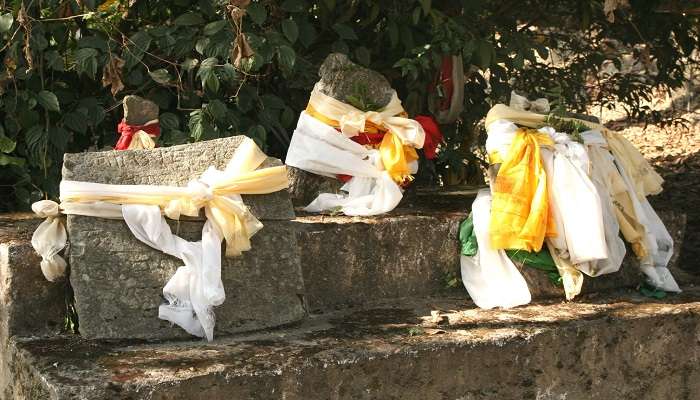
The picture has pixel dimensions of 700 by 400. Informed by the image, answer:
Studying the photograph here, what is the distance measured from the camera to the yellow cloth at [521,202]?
16.1 feet

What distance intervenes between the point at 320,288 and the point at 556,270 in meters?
1.09

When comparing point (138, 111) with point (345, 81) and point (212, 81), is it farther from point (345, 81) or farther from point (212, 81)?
point (345, 81)

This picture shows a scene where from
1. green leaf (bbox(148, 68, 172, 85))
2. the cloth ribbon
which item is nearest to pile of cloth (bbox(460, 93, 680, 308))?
the cloth ribbon

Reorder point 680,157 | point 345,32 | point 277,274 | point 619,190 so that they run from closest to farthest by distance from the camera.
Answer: point 277,274, point 619,190, point 345,32, point 680,157

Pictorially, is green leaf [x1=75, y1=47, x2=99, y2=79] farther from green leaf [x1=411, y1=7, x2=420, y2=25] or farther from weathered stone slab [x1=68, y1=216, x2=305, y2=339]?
green leaf [x1=411, y1=7, x2=420, y2=25]

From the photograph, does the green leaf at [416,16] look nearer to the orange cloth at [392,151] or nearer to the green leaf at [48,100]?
the orange cloth at [392,151]

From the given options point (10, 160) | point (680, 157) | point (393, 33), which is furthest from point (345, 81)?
point (680, 157)

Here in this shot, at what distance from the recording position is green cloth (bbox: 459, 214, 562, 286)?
197 inches

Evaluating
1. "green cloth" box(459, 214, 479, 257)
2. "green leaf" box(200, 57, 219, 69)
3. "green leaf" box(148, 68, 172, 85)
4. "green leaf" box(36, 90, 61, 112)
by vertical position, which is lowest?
"green cloth" box(459, 214, 479, 257)

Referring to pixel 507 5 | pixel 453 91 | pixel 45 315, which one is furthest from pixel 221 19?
pixel 507 5

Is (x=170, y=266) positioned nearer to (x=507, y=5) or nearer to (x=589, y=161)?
(x=589, y=161)

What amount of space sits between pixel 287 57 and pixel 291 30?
0.22m

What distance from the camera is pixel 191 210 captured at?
4371mm

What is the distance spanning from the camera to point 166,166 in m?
4.55
